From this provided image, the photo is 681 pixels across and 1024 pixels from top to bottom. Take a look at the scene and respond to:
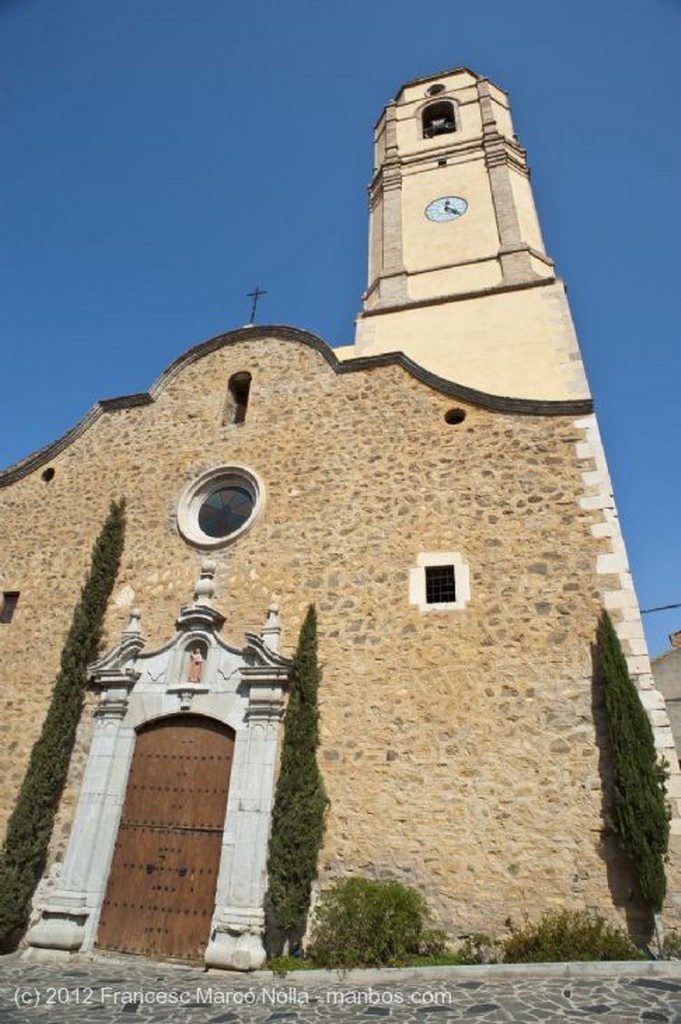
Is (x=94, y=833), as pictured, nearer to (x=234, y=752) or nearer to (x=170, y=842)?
(x=170, y=842)

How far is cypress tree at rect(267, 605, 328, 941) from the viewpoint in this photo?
22.1 feet

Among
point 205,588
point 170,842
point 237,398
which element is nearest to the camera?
point 170,842

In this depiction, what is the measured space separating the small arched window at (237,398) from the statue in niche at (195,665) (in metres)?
4.41

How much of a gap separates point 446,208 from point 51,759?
14.3 m

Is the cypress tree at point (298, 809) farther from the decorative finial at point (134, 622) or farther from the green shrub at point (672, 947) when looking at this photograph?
the green shrub at point (672, 947)

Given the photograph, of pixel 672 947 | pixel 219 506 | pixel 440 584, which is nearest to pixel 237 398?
pixel 219 506

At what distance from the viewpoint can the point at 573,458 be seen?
8.74m

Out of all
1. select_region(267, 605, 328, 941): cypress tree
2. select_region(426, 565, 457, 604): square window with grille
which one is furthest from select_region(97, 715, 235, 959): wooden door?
select_region(426, 565, 457, 604): square window with grille

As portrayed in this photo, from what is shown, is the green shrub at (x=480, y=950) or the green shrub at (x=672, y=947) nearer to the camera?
the green shrub at (x=672, y=947)

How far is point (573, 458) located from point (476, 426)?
1.53 meters

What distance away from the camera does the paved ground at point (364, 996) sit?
4598mm

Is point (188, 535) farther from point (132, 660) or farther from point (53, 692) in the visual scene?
point (53, 692)

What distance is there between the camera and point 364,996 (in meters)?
5.23

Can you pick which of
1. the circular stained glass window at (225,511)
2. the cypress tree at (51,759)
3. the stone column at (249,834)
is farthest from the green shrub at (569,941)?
the circular stained glass window at (225,511)
